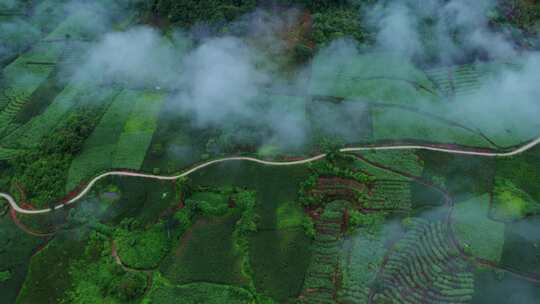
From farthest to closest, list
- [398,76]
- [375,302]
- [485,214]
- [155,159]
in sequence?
[398,76] < [155,159] < [485,214] < [375,302]

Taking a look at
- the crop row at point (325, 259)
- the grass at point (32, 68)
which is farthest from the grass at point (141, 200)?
the grass at point (32, 68)

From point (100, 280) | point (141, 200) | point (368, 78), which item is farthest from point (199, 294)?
point (368, 78)

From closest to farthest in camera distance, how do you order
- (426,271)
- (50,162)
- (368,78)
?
(426,271), (50,162), (368,78)

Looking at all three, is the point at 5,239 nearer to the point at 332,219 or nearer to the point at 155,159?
the point at 155,159

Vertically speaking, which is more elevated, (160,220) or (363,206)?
(363,206)

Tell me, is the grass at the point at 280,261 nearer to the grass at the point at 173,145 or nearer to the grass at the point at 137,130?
the grass at the point at 173,145

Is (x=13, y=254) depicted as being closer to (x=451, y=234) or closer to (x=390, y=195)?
(x=390, y=195)

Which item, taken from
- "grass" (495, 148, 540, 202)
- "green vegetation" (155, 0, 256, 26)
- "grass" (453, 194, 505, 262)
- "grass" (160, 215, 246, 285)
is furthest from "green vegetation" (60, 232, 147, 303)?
"green vegetation" (155, 0, 256, 26)

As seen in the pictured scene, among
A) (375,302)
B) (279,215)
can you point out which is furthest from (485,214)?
(279,215)
